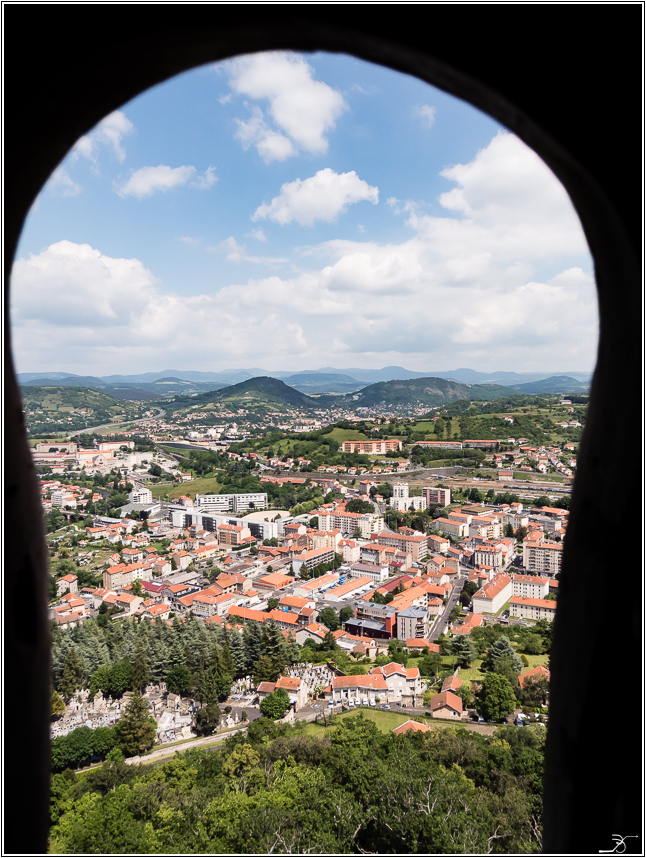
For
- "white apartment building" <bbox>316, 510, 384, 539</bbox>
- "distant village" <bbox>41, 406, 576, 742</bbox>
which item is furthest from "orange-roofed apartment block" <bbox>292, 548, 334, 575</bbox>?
"white apartment building" <bbox>316, 510, 384, 539</bbox>

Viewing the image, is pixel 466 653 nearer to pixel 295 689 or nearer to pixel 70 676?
pixel 295 689

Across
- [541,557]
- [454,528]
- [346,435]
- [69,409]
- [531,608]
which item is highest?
[69,409]

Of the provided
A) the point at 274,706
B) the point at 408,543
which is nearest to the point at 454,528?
the point at 408,543

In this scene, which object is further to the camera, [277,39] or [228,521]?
[228,521]

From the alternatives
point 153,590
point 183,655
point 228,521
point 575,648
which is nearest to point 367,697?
point 183,655

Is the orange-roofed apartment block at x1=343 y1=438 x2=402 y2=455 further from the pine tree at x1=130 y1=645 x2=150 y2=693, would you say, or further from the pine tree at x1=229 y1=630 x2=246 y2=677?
the pine tree at x1=130 y1=645 x2=150 y2=693

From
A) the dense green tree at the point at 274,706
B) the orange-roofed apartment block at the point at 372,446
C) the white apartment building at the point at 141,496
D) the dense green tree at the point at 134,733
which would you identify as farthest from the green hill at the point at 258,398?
the dense green tree at the point at 134,733

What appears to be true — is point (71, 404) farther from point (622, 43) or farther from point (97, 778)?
point (622, 43)

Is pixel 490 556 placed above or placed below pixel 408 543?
above
